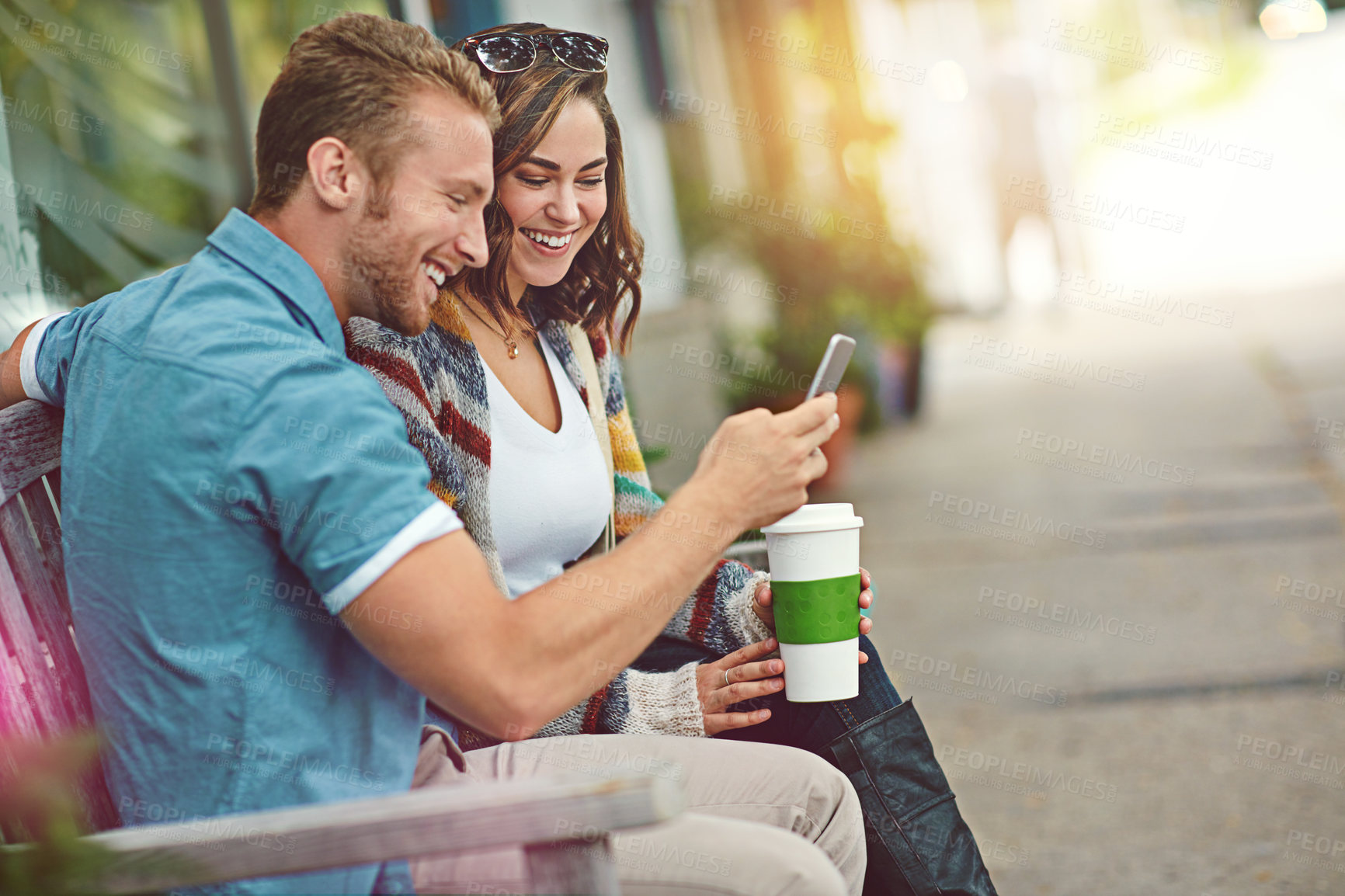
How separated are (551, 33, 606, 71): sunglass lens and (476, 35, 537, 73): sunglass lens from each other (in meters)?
0.05

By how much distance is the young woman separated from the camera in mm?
1816

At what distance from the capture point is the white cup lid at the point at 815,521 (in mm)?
1757

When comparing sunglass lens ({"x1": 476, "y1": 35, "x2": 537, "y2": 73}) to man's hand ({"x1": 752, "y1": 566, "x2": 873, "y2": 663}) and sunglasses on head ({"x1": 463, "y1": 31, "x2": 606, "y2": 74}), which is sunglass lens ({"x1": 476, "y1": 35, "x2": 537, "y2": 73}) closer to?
sunglasses on head ({"x1": 463, "y1": 31, "x2": 606, "y2": 74})

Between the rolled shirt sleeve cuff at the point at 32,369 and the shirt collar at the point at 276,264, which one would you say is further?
the rolled shirt sleeve cuff at the point at 32,369

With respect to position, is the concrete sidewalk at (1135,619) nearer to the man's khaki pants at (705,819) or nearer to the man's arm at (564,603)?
the man's khaki pants at (705,819)

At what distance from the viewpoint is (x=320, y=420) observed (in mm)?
1245

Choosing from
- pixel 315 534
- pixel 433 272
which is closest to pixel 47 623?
pixel 315 534

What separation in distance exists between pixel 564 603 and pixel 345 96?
689 millimetres

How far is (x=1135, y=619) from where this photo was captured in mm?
4562

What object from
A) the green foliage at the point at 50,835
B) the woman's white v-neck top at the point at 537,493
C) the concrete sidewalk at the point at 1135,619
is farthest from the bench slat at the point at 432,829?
the concrete sidewalk at the point at 1135,619

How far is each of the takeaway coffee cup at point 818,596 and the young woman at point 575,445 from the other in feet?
0.33

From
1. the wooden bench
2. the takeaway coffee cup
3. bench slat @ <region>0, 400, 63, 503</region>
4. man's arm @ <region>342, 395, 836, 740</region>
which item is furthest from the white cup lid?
bench slat @ <region>0, 400, 63, 503</region>

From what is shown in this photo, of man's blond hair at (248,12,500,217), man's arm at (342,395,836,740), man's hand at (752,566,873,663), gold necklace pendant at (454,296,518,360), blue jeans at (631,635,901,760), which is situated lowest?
blue jeans at (631,635,901,760)

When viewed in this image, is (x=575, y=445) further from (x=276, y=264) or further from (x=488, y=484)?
(x=276, y=264)
